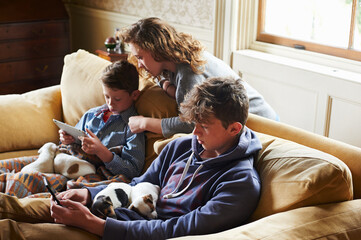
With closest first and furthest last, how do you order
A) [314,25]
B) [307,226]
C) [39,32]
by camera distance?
[307,226] → [314,25] → [39,32]

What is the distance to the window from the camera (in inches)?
104

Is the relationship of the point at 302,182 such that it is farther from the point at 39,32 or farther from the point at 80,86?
the point at 39,32

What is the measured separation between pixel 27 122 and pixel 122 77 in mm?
714

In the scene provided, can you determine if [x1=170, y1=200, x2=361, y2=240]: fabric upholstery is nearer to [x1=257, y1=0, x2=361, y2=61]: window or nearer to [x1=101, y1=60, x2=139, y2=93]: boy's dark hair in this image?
[x1=101, y1=60, x2=139, y2=93]: boy's dark hair

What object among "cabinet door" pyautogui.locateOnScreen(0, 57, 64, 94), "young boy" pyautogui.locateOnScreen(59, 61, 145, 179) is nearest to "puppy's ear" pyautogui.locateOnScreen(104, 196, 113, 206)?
"young boy" pyautogui.locateOnScreen(59, 61, 145, 179)

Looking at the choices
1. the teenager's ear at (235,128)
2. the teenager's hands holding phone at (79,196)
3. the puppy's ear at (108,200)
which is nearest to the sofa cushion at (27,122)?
the teenager's hands holding phone at (79,196)

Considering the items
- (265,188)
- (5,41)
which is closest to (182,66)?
(265,188)

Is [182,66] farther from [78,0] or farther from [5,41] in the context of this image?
[78,0]

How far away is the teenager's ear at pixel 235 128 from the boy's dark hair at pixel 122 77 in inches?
30.2

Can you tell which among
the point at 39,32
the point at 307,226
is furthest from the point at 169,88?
the point at 39,32

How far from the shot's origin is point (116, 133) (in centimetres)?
220

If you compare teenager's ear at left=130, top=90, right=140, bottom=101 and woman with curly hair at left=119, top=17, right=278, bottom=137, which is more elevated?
woman with curly hair at left=119, top=17, right=278, bottom=137

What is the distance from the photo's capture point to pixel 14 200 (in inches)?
63.8

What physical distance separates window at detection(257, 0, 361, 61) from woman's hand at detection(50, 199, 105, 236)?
5.87 ft
